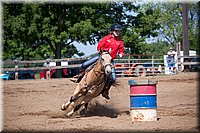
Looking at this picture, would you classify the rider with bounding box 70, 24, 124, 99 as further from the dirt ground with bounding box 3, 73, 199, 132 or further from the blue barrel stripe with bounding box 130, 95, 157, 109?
the blue barrel stripe with bounding box 130, 95, 157, 109

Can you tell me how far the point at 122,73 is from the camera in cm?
2317

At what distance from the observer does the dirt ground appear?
7367 mm

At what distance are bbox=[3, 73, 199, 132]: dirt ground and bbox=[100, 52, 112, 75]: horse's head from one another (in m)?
1.04

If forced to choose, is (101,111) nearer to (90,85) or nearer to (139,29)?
(90,85)

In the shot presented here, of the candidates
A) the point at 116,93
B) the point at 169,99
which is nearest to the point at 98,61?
the point at 169,99

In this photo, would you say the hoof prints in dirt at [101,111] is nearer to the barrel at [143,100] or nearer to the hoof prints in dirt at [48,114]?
the hoof prints in dirt at [48,114]

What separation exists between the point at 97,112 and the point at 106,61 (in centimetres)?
213

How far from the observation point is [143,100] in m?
7.68

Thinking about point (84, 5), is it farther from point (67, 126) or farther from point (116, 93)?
point (67, 126)

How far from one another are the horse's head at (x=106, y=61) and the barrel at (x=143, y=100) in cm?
58

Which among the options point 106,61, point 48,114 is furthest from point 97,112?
point 106,61

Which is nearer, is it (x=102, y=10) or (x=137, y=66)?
(x=137, y=66)

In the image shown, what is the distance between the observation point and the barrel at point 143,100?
764 cm

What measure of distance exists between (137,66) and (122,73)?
1.10m
